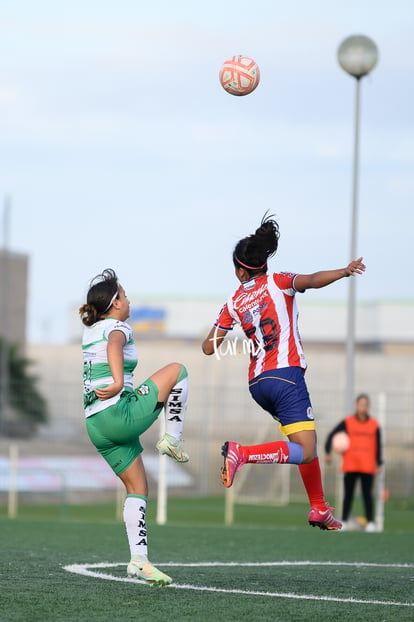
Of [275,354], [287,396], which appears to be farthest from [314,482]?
[275,354]

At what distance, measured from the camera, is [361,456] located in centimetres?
1777

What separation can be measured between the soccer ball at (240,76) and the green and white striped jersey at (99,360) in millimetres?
2965

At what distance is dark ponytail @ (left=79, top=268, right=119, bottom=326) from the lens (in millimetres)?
7750

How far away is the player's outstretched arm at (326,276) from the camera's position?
304 inches

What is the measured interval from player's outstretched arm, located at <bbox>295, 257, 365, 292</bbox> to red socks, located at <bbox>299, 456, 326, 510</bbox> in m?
1.33

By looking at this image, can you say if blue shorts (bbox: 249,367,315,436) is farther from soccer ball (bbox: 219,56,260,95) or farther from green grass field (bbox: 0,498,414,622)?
soccer ball (bbox: 219,56,260,95)

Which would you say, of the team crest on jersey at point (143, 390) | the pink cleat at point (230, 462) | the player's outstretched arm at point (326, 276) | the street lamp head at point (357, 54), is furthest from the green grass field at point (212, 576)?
the street lamp head at point (357, 54)

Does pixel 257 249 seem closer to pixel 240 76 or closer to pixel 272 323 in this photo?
pixel 272 323

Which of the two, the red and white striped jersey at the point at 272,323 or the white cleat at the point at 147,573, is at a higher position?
the red and white striped jersey at the point at 272,323

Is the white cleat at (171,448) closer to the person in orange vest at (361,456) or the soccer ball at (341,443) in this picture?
the person in orange vest at (361,456)

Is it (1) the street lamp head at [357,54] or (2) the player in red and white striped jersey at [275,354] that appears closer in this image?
(2) the player in red and white striped jersey at [275,354]

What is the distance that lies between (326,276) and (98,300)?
1555 millimetres

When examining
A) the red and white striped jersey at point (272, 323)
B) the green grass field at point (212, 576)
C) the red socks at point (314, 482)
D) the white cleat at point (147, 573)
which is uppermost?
the red and white striped jersey at point (272, 323)

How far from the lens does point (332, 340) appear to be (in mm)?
63969
